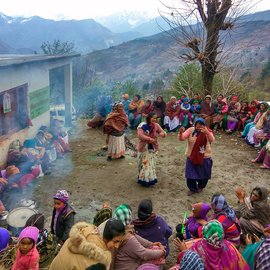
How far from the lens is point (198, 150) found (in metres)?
6.59

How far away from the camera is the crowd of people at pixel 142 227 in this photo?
120 inches

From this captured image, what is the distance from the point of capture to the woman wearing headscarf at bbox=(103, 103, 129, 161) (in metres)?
8.53

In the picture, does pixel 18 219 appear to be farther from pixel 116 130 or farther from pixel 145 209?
pixel 116 130

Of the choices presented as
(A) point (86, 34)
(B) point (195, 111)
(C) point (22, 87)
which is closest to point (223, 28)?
(B) point (195, 111)

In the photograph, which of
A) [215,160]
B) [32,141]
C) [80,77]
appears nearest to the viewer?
[32,141]

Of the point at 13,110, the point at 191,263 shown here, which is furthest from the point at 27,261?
the point at 13,110

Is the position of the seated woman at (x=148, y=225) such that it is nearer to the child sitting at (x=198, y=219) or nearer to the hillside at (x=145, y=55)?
the child sitting at (x=198, y=219)

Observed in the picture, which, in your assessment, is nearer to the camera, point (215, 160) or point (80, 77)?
point (215, 160)

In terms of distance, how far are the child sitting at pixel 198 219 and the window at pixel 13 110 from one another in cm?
467

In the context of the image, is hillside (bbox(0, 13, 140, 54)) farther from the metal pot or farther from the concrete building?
the metal pot

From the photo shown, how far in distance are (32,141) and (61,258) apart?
17.3ft

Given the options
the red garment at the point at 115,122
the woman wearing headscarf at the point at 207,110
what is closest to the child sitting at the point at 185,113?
the woman wearing headscarf at the point at 207,110

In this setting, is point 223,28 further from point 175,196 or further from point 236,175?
point 175,196

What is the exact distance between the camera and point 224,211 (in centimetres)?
433
